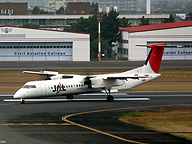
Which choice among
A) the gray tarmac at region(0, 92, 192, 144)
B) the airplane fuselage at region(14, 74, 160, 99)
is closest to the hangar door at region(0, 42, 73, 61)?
the gray tarmac at region(0, 92, 192, 144)

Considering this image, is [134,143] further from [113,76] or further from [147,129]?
[113,76]

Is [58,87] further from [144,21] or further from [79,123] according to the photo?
[144,21]

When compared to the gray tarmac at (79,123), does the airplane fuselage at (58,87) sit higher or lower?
higher

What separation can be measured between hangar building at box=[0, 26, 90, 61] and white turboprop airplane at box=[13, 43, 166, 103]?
4896 centimetres

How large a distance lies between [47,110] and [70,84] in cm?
579

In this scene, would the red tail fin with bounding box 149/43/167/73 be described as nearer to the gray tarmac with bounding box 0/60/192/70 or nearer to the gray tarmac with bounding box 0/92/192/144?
the gray tarmac with bounding box 0/92/192/144

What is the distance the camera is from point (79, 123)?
29.1 metres

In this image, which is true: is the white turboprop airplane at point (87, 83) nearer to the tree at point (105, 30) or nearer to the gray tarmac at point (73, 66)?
the gray tarmac at point (73, 66)

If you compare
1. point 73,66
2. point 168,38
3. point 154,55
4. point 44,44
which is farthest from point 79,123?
point 168,38

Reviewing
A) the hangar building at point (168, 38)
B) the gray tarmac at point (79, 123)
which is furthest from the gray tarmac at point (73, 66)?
the gray tarmac at point (79, 123)

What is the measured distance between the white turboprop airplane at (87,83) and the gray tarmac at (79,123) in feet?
4.07

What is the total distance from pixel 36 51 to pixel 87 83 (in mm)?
54251

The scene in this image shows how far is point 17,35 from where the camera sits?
93.1m

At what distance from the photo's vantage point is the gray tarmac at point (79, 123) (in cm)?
2394
